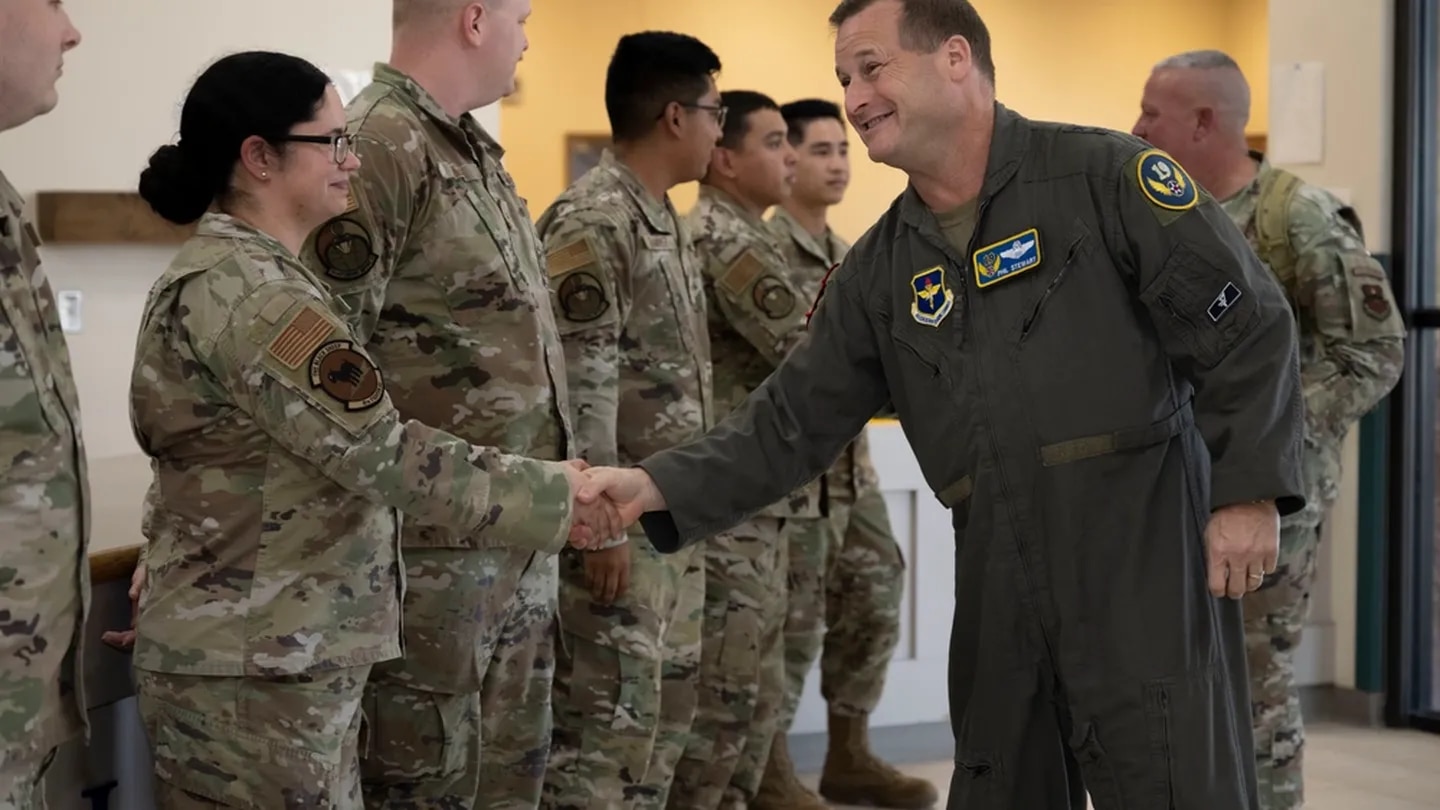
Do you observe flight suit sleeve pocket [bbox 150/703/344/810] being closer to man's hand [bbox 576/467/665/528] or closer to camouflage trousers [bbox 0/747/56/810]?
camouflage trousers [bbox 0/747/56/810]

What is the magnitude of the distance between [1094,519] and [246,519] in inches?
39.4

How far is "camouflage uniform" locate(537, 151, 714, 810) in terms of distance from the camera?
2.95 m

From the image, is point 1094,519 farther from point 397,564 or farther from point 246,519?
point 246,519

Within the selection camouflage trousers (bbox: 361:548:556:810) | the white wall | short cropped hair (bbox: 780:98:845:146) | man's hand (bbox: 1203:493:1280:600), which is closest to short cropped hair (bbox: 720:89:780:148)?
short cropped hair (bbox: 780:98:845:146)

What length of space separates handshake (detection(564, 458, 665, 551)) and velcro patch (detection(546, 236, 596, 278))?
77 cm

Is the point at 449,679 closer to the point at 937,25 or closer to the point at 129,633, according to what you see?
the point at 129,633

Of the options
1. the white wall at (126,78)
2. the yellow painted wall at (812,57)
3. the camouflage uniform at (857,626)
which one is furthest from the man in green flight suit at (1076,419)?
the yellow painted wall at (812,57)

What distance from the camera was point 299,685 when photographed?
1.95m

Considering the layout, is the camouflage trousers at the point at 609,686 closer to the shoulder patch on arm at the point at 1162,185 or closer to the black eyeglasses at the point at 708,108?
the black eyeglasses at the point at 708,108

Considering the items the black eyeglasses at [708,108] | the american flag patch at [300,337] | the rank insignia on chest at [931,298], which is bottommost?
the american flag patch at [300,337]

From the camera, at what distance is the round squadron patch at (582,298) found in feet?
9.64

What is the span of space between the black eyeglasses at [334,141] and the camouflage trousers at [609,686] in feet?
3.48

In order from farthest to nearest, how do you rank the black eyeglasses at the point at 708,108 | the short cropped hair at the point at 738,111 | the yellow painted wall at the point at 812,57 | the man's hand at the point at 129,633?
the yellow painted wall at the point at 812,57, the short cropped hair at the point at 738,111, the black eyeglasses at the point at 708,108, the man's hand at the point at 129,633

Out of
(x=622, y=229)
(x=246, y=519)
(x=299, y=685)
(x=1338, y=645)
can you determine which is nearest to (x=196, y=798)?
(x=299, y=685)
